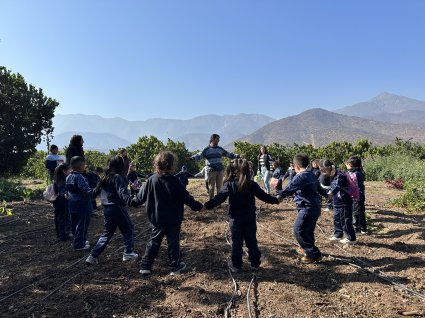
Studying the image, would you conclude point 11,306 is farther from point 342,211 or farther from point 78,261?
point 342,211

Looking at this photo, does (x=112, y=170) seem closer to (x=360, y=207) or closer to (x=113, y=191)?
(x=113, y=191)

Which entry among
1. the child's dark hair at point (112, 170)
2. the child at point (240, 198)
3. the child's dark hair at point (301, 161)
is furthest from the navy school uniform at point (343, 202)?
the child's dark hair at point (112, 170)

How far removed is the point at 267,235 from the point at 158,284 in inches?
136

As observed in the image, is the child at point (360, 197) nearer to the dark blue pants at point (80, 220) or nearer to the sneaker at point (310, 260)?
the sneaker at point (310, 260)

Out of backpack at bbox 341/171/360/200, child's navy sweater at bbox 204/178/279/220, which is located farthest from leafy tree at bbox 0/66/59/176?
backpack at bbox 341/171/360/200

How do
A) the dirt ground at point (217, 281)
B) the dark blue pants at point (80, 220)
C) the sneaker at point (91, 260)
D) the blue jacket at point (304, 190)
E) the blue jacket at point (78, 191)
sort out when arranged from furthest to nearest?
the dark blue pants at point (80, 220) → the blue jacket at point (78, 191) → the sneaker at point (91, 260) → the blue jacket at point (304, 190) → the dirt ground at point (217, 281)

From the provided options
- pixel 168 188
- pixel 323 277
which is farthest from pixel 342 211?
pixel 168 188

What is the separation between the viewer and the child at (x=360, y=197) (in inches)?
302

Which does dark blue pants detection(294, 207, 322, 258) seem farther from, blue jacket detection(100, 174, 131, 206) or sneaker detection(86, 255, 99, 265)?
sneaker detection(86, 255, 99, 265)

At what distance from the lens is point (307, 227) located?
19.0 ft

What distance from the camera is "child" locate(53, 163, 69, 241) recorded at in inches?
288

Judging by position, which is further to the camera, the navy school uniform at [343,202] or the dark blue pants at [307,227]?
the navy school uniform at [343,202]

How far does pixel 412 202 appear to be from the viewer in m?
11.1

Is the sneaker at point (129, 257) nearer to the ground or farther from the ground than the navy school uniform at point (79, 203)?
nearer to the ground
